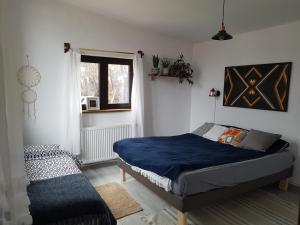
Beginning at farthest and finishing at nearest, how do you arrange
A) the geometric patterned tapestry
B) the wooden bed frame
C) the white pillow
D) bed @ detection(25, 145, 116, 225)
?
the white pillow
the geometric patterned tapestry
the wooden bed frame
bed @ detection(25, 145, 116, 225)

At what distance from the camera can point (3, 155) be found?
923 mm

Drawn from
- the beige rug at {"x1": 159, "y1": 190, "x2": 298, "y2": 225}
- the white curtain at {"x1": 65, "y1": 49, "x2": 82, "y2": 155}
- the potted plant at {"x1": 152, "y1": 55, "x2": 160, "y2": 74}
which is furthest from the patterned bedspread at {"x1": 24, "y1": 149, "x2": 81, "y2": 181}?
the potted plant at {"x1": 152, "y1": 55, "x2": 160, "y2": 74}

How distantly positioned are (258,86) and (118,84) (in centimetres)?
238

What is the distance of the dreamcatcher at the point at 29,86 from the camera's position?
3.36 metres

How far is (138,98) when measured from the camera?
13.8 feet

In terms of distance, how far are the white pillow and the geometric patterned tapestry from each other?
0.52m

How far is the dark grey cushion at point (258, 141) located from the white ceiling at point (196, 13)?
163 centimetres

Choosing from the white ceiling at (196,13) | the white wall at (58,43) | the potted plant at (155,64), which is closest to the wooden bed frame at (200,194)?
the white wall at (58,43)

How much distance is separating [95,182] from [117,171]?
0.52m

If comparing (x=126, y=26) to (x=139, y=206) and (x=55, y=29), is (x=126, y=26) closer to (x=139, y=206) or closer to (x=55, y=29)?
(x=55, y=29)

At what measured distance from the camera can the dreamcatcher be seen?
11.0ft

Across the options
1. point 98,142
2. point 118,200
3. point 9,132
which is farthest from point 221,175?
point 98,142

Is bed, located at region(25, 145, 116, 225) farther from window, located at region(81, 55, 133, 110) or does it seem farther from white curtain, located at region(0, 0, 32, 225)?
window, located at region(81, 55, 133, 110)

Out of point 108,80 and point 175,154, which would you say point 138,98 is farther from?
point 175,154
